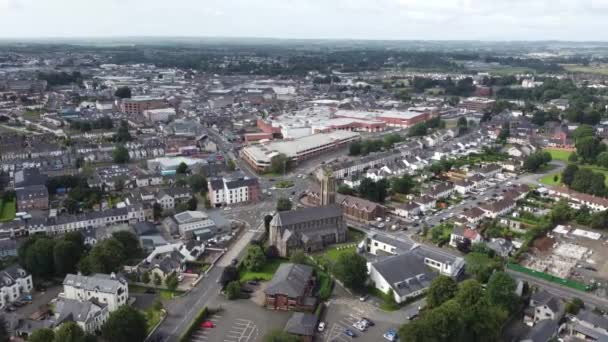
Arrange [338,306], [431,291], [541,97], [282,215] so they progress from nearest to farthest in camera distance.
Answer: [431,291] → [338,306] → [282,215] → [541,97]

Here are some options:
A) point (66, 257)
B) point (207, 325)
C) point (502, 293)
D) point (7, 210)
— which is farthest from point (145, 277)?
point (7, 210)

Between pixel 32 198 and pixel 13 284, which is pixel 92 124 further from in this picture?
pixel 13 284

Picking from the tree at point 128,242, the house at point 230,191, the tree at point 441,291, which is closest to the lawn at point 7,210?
the tree at point 128,242

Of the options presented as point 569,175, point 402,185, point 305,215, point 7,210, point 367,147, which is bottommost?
point 7,210

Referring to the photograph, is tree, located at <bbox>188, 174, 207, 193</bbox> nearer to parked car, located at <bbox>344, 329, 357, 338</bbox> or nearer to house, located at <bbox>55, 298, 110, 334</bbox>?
house, located at <bbox>55, 298, 110, 334</bbox>

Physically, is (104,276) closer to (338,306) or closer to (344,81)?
(338,306)

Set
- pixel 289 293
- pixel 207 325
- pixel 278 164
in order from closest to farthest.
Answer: pixel 207 325 < pixel 289 293 < pixel 278 164

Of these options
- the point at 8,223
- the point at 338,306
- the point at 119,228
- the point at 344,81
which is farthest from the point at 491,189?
the point at 344,81
